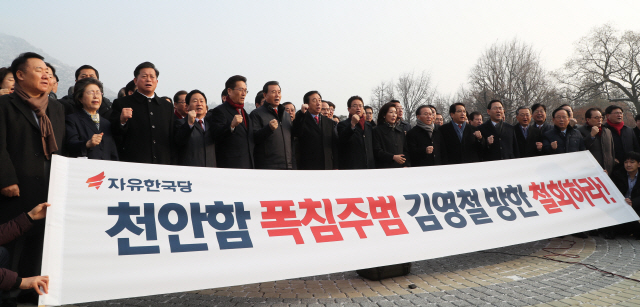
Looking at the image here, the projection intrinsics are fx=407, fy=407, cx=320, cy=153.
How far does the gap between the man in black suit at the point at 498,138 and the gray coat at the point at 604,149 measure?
1238 mm

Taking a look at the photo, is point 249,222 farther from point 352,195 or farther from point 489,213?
point 489,213

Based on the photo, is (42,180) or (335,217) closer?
(42,180)

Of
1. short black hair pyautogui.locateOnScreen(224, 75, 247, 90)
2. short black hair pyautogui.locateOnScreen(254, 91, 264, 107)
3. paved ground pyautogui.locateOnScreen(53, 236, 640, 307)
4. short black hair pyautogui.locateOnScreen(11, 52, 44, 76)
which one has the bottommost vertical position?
paved ground pyautogui.locateOnScreen(53, 236, 640, 307)

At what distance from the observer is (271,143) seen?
536cm

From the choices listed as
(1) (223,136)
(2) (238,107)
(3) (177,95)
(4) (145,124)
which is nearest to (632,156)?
(2) (238,107)

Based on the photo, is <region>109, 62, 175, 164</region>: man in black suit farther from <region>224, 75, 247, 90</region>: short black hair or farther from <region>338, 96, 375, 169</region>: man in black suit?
<region>338, 96, 375, 169</region>: man in black suit

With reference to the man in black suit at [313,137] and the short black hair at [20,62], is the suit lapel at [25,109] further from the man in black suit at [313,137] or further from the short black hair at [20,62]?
the man in black suit at [313,137]

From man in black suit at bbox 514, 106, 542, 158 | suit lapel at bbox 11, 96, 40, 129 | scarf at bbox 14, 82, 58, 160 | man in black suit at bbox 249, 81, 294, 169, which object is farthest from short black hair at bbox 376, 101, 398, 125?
suit lapel at bbox 11, 96, 40, 129

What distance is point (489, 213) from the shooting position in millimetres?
4973

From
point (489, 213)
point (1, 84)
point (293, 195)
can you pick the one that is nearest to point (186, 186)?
point (293, 195)

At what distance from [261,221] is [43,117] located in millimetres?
2160

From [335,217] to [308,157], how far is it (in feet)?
6.25

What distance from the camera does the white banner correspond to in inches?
Answer: 118

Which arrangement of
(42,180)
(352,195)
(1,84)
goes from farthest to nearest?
(1,84) < (352,195) < (42,180)
